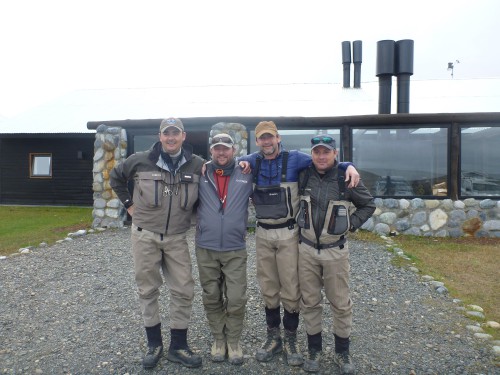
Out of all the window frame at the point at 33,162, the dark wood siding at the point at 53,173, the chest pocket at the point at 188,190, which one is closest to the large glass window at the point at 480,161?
the chest pocket at the point at 188,190

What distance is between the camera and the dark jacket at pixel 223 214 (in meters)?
3.42

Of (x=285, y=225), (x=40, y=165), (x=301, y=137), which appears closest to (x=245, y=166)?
(x=285, y=225)

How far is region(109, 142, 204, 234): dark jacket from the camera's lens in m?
3.46

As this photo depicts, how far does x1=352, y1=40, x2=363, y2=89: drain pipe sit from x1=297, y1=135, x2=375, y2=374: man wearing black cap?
13016mm

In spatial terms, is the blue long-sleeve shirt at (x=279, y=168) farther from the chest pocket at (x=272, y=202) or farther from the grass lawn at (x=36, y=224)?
the grass lawn at (x=36, y=224)

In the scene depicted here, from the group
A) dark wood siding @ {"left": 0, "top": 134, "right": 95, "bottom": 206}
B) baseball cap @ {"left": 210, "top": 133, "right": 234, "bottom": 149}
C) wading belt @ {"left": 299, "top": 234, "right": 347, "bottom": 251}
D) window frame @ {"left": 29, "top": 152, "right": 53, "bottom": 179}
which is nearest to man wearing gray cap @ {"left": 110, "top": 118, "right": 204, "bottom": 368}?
baseball cap @ {"left": 210, "top": 133, "right": 234, "bottom": 149}

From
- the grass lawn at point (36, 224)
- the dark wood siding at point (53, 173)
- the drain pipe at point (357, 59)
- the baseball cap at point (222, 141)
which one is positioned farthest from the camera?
the dark wood siding at point (53, 173)

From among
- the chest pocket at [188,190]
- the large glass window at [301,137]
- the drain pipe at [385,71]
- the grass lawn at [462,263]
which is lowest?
the grass lawn at [462,263]

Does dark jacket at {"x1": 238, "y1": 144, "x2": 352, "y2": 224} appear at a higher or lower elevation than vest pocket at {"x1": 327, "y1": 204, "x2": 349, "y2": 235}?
higher

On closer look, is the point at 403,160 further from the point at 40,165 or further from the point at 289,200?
the point at 40,165

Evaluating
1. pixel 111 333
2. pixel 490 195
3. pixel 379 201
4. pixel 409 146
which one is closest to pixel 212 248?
pixel 111 333

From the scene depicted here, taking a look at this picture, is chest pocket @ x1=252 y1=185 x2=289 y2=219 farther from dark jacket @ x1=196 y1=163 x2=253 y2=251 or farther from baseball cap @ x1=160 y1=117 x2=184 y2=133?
baseball cap @ x1=160 y1=117 x2=184 y2=133

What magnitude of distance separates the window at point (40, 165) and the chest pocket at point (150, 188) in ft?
46.3

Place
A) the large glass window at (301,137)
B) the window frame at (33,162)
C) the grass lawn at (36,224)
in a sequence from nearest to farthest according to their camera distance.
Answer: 1. the grass lawn at (36,224)
2. the large glass window at (301,137)
3. the window frame at (33,162)
